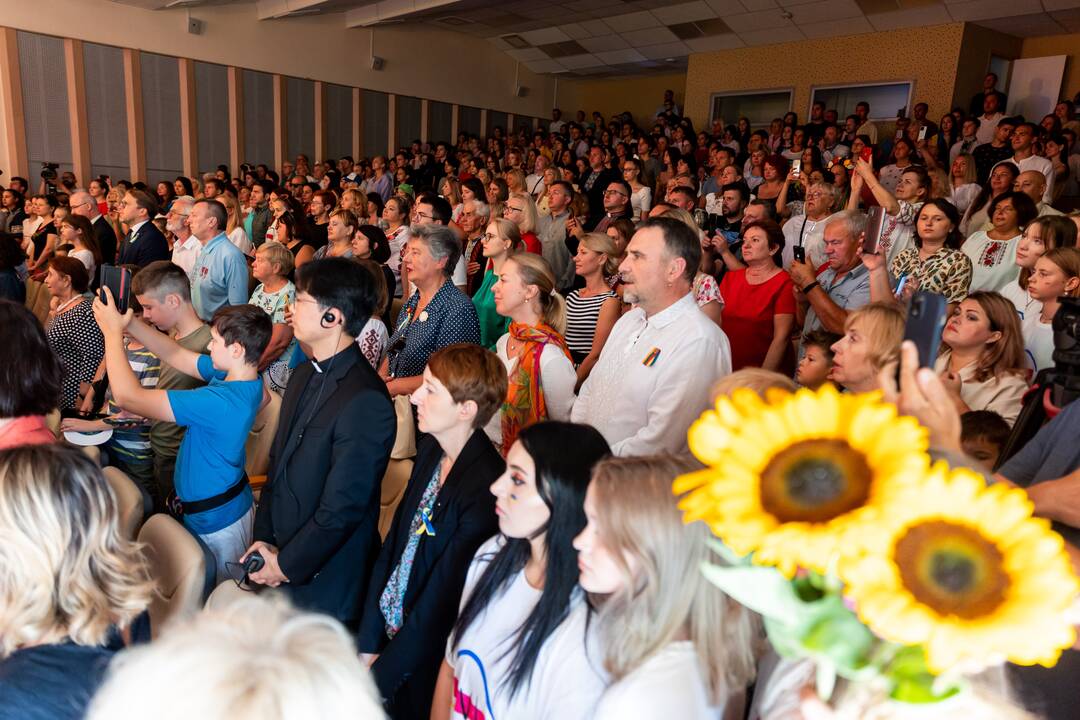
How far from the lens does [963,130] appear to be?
8234 mm

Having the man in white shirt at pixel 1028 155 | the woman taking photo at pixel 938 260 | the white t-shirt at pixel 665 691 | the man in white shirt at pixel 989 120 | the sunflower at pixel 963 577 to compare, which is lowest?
the white t-shirt at pixel 665 691

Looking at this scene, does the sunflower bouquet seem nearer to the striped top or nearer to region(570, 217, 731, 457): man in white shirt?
region(570, 217, 731, 457): man in white shirt

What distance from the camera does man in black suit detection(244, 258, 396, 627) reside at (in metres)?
1.99

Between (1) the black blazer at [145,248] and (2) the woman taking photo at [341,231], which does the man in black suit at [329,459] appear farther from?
(1) the black blazer at [145,248]

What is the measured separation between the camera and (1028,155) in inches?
236

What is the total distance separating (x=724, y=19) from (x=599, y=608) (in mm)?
11401

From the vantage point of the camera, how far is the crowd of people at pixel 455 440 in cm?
111

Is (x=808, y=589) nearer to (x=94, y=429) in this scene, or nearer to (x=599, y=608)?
(x=599, y=608)

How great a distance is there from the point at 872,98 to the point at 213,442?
11097 mm


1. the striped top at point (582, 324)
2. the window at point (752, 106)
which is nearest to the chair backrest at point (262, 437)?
the striped top at point (582, 324)

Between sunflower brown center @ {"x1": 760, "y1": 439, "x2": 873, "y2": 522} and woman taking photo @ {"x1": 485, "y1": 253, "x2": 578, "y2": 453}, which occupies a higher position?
sunflower brown center @ {"x1": 760, "y1": 439, "x2": 873, "y2": 522}

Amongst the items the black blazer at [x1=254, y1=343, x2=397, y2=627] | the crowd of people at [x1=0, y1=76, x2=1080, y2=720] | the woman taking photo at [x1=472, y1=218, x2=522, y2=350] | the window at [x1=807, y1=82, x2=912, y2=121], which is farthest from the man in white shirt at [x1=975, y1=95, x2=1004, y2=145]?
the black blazer at [x1=254, y1=343, x2=397, y2=627]

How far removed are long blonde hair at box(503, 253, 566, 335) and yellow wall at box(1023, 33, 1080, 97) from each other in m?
9.93

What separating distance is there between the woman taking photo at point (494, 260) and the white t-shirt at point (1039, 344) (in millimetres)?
2173
